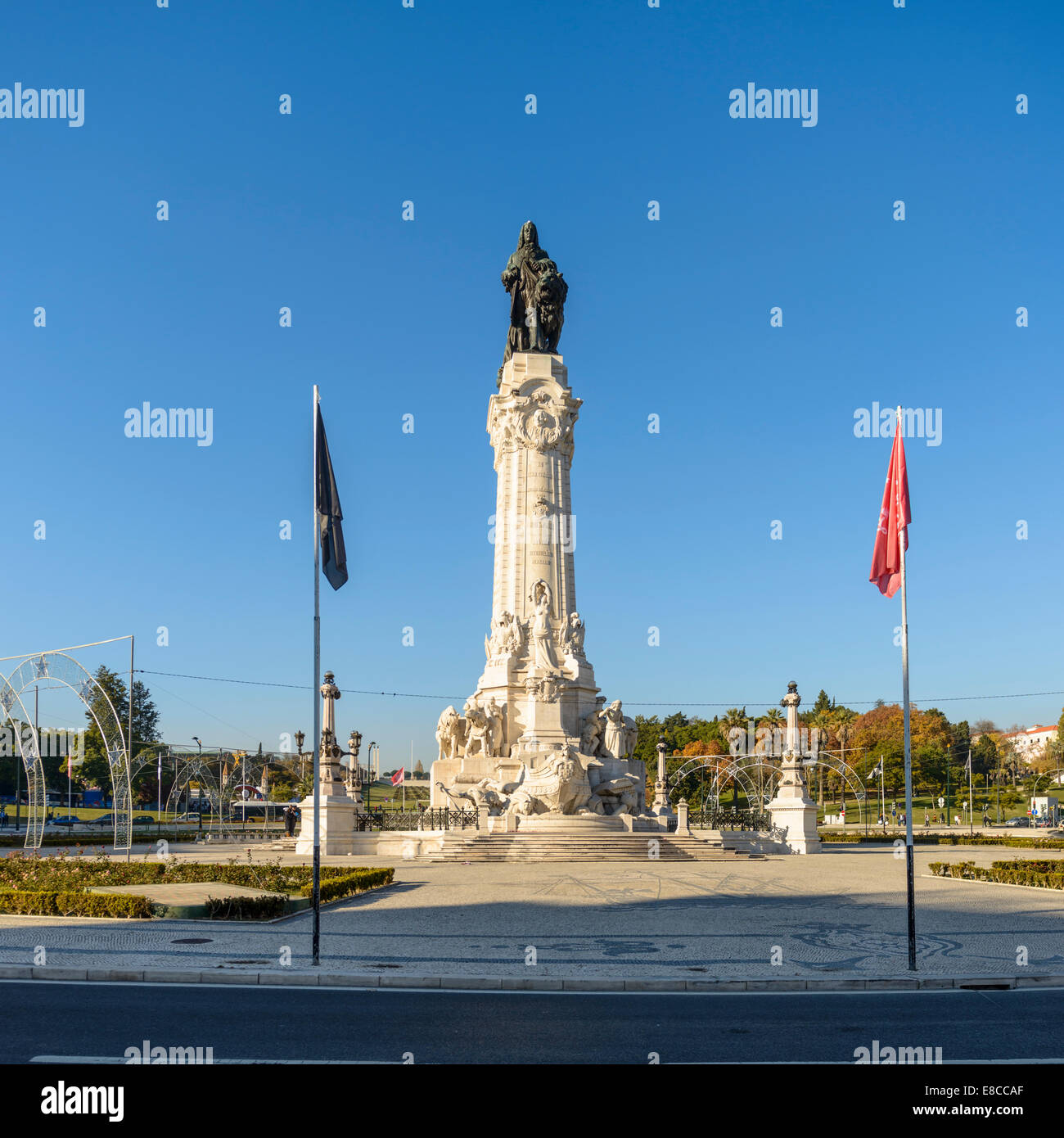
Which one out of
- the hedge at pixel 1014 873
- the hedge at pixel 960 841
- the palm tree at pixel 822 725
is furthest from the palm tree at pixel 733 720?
the hedge at pixel 1014 873

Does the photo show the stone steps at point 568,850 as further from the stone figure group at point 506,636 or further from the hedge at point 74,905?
the hedge at point 74,905

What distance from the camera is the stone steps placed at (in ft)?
124

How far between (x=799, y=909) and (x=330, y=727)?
25.6 metres

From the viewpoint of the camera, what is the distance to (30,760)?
38.1m

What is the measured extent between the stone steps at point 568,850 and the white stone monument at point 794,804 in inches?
301

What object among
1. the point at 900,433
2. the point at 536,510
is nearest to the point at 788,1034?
the point at 900,433

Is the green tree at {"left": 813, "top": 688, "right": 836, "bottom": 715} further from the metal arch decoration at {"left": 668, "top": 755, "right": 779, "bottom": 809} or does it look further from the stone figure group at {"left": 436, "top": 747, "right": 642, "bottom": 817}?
the stone figure group at {"left": 436, "top": 747, "right": 642, "bottom": 817}

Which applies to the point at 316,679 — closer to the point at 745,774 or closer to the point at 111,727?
the point at 745,774

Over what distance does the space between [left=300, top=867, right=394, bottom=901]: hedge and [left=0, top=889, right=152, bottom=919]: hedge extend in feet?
13.6

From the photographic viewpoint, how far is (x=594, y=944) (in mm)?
17766

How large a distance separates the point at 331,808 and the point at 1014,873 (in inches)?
959

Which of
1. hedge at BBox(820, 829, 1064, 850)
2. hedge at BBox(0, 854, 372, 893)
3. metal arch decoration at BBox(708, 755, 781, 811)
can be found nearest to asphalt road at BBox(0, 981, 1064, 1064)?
hedge at BBox(0, 854, 372, 893)

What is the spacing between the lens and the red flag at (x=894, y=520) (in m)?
17.6
